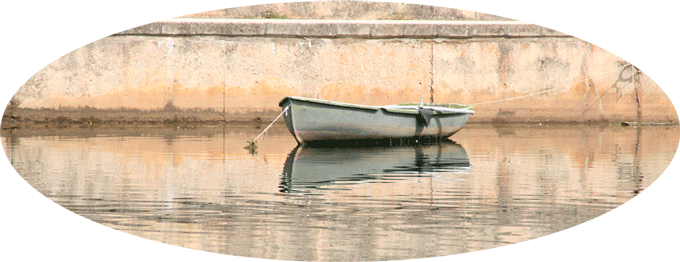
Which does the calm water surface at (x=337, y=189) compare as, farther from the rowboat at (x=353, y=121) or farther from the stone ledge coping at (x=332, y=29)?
the stone ledge coping at (x=332, y=29)

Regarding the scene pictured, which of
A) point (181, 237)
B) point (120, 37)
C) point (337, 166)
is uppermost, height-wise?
point (120, 37)

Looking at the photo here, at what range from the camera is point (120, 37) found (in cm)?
1406

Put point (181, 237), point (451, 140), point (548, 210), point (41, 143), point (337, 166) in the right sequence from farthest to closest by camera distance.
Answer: point (451, 140), point (41, 143), point (337, 166), point (548, 210), point (181, 237)

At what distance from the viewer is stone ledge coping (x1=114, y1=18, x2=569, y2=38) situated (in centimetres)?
1423

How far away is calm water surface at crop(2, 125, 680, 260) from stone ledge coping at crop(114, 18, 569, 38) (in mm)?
4002

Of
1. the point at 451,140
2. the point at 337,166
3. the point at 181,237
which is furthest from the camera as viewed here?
the point at 451,140

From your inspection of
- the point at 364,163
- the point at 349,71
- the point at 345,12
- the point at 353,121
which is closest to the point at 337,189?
the point at 364,163

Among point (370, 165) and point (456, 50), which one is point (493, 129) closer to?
point (456, 50)

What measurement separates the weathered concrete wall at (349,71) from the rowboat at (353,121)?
145 inches

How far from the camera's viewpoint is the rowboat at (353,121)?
9.56 meters

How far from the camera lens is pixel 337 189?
5992mm

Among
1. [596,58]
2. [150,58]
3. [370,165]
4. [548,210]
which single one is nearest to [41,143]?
[150,58]

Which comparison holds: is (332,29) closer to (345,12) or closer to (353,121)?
(345,12)

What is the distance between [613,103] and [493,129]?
296 cm
